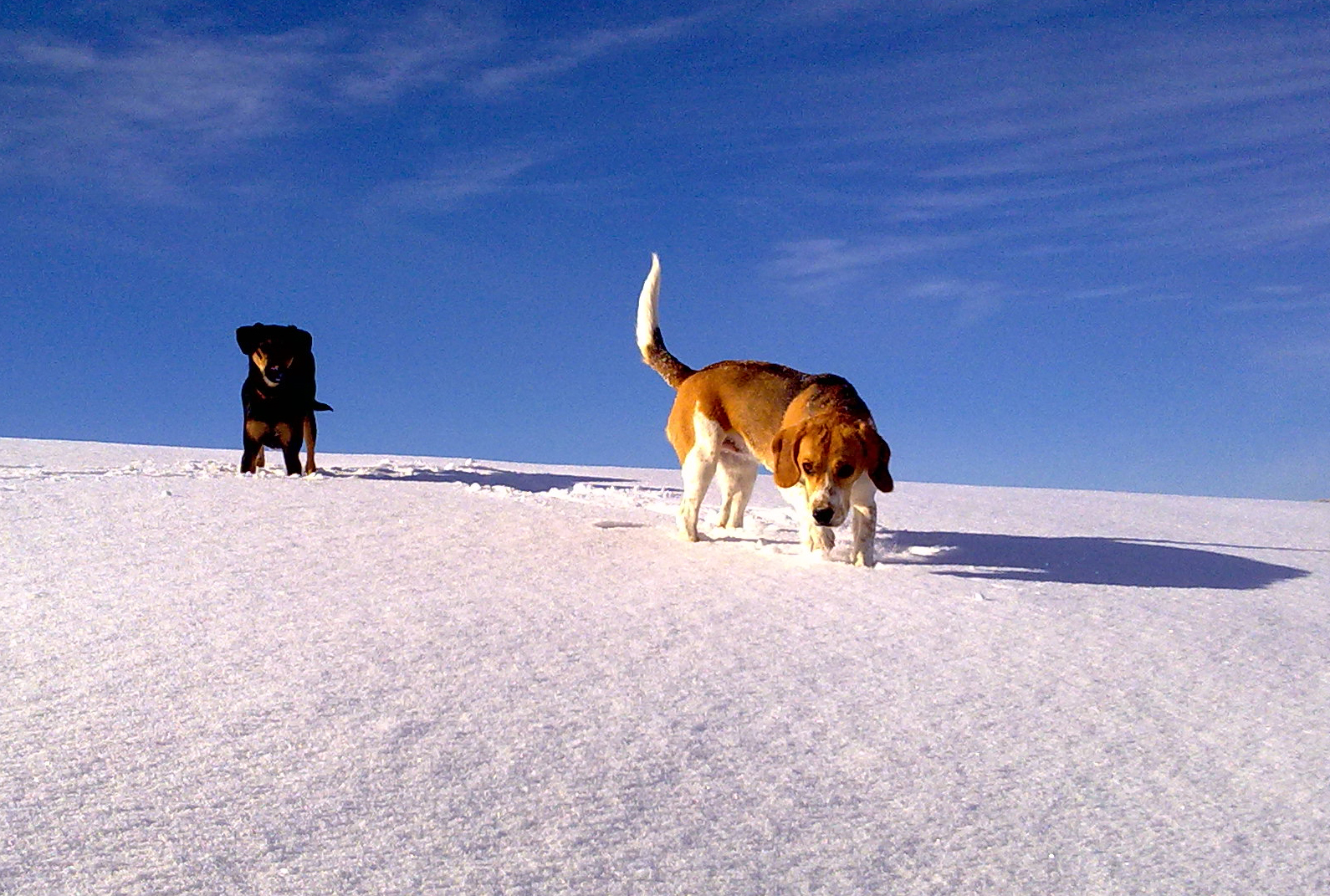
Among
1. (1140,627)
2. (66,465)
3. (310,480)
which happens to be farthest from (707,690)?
(66,465)

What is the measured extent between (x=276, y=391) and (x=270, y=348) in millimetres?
306

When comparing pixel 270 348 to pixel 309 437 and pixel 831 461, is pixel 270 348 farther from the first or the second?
pixel 831 461

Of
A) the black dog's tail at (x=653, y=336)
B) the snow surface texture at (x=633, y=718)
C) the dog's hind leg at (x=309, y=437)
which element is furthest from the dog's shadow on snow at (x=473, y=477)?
the snow surface texture at (x=633, y=718)

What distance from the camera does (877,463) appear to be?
452cm

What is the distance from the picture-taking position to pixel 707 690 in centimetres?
291

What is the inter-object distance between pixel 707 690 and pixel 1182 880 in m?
1.17

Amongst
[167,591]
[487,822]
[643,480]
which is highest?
[643,480]

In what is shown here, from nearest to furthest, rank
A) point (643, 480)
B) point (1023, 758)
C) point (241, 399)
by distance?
point (1023, 758)
point (241, 399)
point (643, 480)

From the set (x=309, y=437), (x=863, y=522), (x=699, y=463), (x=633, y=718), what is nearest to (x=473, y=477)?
(x=309, y=437)

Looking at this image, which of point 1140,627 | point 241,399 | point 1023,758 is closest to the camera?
point 1023,758

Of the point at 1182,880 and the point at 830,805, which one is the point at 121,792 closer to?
the point at 830,805

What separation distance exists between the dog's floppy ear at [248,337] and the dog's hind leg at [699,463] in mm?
3794

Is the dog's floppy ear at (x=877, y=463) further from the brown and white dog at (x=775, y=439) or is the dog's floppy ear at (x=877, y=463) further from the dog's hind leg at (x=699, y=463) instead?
the dog's hind leg at (x=699, y=463)

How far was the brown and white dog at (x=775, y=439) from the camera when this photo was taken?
445cm
